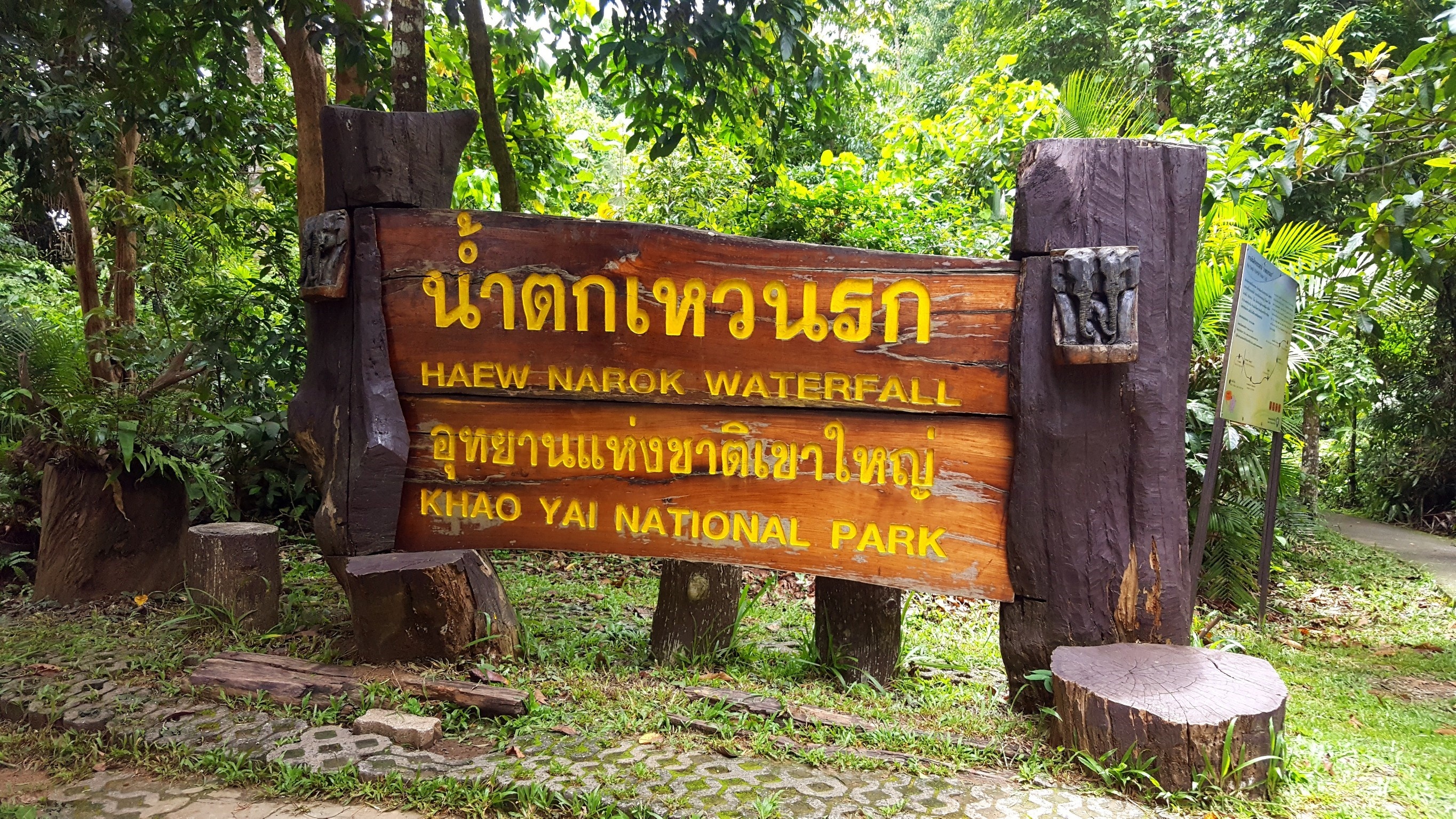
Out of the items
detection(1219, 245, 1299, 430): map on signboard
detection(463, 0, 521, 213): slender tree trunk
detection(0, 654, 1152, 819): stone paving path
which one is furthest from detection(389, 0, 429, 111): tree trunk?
detection(1219, 245, 1299, 430): map on signboard

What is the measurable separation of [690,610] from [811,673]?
0.57 metres

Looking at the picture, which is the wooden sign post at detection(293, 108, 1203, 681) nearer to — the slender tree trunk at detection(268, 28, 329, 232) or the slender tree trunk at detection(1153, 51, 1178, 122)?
the slender tree trunk at detection(268, 28, 329, 232)

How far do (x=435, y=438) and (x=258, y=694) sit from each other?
1.08m

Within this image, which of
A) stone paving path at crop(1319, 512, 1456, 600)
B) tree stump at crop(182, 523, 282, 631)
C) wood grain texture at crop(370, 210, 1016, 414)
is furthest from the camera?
stone paving path at crop(1319, 512, 1456, 600)

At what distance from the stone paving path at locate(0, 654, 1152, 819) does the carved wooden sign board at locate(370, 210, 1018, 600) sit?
25.7 inches

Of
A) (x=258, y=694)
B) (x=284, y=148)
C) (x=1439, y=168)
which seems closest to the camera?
(x=258, y=694)

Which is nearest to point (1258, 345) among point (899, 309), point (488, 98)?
point (899, 309)

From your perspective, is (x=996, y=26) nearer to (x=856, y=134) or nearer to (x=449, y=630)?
(x=856, y=134)

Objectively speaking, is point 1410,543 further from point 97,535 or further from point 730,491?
point 97,535

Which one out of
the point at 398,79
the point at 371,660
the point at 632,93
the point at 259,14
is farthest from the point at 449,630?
the point at 632,93

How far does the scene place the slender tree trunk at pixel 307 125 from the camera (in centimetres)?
492

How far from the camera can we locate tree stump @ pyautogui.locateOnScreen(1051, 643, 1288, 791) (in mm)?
2238

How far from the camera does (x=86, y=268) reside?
20.2 ft

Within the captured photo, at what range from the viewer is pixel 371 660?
3.05 m
